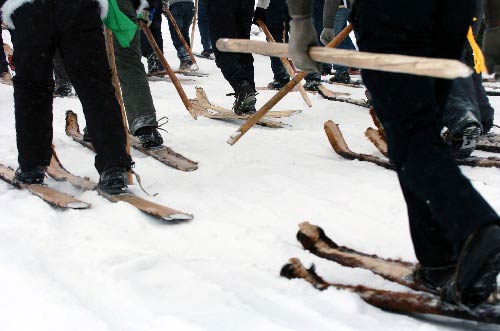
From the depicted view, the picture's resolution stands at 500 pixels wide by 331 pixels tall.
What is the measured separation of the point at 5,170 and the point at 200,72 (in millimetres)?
5925

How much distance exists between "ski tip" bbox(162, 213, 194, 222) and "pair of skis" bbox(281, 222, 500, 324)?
59cm

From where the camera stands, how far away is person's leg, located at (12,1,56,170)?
9.70ft

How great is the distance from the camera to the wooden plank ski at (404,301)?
155 centimetres

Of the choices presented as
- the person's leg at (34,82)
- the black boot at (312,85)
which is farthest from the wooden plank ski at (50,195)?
the black boot at (312,85)

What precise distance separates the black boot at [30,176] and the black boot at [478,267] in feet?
8.15

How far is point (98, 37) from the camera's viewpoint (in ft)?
10.1

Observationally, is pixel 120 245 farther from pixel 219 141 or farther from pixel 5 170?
pixel 219 141

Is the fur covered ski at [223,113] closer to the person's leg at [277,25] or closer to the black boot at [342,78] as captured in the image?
the person's leg at [277,25]

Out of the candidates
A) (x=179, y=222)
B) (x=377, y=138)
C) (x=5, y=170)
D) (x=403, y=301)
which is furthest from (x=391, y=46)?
(x=5, y=170)

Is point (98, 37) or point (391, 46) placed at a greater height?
point (391, 46)

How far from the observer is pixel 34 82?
10.2 ft

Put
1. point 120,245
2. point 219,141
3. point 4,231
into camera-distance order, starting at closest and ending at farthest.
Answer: point 120,245 < point 4,231 < point 219,141

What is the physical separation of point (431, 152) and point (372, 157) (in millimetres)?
2188

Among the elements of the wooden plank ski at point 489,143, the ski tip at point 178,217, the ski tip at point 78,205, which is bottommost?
the wooden plank ski at point 489,143
